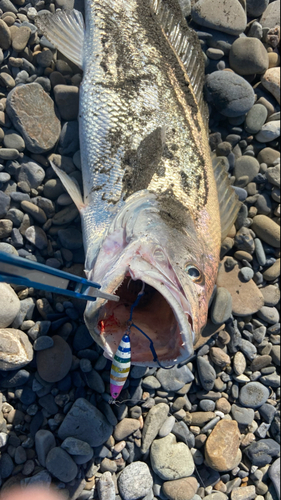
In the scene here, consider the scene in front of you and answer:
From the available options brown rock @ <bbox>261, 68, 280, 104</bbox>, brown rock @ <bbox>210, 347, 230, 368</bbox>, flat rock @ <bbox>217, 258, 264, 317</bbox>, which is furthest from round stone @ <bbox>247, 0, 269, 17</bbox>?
brown rock @ <bbox>210, 347, 230, 368</bbox>

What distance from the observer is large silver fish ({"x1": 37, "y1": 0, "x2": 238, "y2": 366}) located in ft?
7.78

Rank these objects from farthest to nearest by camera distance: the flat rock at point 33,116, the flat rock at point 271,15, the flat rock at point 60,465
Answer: the flat rock at point 271,15
the flat rock at point 33,116
the flat rock at point 60,465

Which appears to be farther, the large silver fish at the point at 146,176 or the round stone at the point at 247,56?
the round stone at the point at 247,56

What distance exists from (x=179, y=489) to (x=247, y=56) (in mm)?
5030

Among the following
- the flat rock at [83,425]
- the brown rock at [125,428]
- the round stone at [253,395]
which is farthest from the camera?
the round stone at [253,395]

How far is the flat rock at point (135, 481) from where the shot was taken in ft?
10.6

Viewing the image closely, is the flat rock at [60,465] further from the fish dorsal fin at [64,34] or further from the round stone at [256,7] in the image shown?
the round stone at [256,7]

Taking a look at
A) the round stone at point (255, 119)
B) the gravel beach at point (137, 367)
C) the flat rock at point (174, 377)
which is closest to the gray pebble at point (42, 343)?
the gravel beach at point (137, 367)

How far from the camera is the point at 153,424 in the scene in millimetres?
3428

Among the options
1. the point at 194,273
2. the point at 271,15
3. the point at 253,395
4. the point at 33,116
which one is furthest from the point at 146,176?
the point at 271,15

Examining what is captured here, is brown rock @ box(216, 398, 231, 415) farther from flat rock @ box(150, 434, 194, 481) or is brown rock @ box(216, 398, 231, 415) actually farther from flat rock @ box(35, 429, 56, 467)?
flat rock @ box(35, 429, 56, 467)

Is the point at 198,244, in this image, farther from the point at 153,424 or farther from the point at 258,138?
the point at 258,138

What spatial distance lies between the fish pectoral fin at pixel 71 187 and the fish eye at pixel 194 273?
1341 mm

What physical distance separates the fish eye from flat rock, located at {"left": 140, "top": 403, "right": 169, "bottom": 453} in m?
1.72
